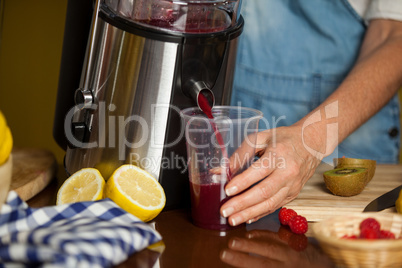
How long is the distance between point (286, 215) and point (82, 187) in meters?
0.43

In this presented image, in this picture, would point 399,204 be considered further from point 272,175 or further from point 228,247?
point 228,247

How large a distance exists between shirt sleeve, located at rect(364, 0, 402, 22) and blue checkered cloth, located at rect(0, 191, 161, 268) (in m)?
1.04

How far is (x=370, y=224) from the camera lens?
2.88 ft

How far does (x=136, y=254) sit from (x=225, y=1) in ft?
1.85

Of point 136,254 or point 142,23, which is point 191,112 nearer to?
point 142,23

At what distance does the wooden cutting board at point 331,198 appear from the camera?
115 cm

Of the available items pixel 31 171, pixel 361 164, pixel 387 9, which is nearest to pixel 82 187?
pixel 31 171

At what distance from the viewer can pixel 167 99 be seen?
1119mm

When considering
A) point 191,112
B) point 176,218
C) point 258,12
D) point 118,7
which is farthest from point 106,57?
point 258,12

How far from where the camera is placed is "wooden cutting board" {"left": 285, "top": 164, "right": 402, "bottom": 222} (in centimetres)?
115

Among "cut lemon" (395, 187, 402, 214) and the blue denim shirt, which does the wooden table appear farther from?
the blue denim shirt

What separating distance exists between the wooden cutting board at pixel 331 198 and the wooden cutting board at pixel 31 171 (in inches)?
23.1

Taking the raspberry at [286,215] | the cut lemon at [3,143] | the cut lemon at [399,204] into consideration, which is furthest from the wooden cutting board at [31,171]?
the cut lemon at [399,204]

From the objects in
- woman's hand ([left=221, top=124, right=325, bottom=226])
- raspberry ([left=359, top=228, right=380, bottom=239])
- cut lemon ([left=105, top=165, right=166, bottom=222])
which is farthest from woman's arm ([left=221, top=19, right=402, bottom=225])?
raspberry ([left=359, top=228, right=380, bottom=239])
